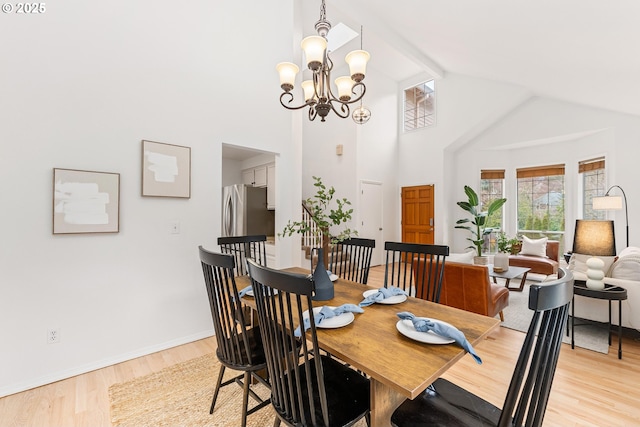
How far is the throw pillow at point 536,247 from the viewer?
5.59 metres

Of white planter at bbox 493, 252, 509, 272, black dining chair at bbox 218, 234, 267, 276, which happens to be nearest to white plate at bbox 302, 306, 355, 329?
black dining chair at bbox 218, 234, 267, 276

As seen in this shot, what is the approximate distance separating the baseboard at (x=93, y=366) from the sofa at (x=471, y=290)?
8.57 feet

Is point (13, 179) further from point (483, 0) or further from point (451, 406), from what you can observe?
point (483, 0)

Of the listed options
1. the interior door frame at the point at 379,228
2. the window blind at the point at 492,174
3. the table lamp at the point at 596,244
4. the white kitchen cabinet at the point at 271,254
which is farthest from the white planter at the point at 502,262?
the white kitchen cabinet at the point at 271,254

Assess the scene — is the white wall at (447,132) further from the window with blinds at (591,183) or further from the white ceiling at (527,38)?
the window with blinds at (591,183)

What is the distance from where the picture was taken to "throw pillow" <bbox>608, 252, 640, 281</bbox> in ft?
8.86

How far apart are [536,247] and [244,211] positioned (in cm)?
564

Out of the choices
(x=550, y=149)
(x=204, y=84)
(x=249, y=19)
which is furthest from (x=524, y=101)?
→ (x=204, y=84)

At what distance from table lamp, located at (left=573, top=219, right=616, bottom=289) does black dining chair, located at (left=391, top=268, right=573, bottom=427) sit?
2.28 m

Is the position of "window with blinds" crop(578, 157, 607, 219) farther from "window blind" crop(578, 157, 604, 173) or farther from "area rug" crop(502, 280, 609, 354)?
"area rug" crop(502, 280, 609, 354)

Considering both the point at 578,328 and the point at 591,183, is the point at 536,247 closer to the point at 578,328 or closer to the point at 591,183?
the point at 591,183

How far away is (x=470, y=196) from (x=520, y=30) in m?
3.92

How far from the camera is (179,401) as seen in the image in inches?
77.7

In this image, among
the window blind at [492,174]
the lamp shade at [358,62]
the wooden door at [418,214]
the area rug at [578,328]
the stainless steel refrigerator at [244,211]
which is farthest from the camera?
the wooden door at [418,214]
